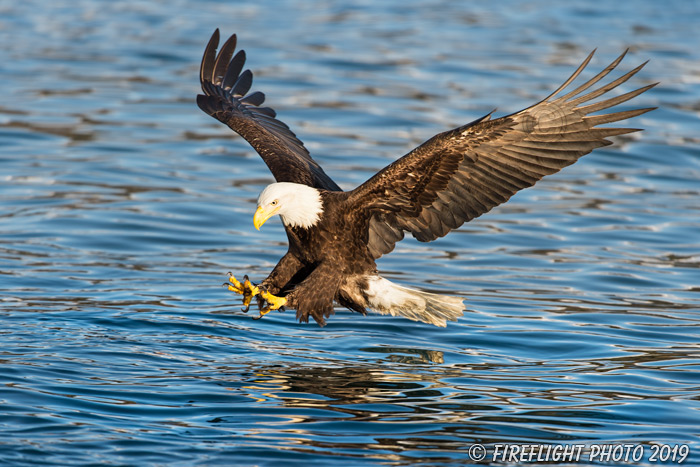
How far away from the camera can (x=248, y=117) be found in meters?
7.94

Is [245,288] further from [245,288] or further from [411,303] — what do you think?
[411,303]

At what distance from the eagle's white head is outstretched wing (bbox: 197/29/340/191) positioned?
553 mm

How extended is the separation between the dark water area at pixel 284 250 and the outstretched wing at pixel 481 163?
0.96 m

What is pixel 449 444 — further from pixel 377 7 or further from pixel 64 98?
pixel 377 7

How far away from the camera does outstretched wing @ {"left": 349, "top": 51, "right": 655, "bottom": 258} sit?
5.98 m

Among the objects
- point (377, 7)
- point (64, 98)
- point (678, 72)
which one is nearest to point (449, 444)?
point (64, 98)

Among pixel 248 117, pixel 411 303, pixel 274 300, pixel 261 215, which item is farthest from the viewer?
pixel 248 117

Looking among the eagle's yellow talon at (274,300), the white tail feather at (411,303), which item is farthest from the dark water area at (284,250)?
the eagle's yellow talon at (274,300)

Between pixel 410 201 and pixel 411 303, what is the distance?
0.70 m

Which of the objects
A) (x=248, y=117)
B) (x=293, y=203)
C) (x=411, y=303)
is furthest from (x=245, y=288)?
(x=248, y=117)

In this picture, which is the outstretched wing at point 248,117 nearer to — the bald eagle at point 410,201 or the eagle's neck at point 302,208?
the bald eagle at point 410,201

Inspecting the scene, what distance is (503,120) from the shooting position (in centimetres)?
598

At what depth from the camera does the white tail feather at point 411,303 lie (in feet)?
21.5

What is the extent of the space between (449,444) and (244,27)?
45.8 feet
